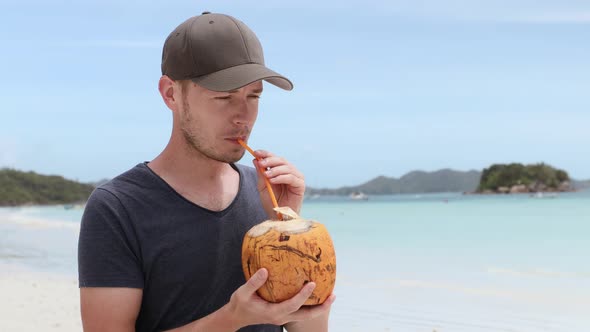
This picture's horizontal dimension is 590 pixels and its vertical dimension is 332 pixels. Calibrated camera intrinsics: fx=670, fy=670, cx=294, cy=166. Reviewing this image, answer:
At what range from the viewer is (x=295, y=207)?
185cm

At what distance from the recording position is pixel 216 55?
1.73 metres

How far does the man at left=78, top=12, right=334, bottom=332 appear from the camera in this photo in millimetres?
1719

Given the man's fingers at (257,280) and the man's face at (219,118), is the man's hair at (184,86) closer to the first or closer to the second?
the man's face at (219,118)

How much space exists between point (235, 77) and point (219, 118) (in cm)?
12

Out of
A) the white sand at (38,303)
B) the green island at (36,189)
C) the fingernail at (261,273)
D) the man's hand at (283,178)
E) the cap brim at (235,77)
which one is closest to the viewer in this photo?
the fingernail at (261,273)

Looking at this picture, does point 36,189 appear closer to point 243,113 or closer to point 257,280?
point 243,113

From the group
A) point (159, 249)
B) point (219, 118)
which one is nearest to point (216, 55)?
point (219, 118)

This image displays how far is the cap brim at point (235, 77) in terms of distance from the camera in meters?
1.67

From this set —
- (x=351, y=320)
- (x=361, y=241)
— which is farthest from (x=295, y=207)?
(x=361, y=241)

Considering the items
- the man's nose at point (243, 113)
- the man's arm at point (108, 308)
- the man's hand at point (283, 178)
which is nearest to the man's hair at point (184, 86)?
the man's nose at point (243, 113)

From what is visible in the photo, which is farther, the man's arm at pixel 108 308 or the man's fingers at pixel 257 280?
the man's arm at pixel 108 308

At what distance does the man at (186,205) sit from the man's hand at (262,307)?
91 mm

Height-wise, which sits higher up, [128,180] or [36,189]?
[128,180]

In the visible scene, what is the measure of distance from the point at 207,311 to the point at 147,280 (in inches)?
7.3
